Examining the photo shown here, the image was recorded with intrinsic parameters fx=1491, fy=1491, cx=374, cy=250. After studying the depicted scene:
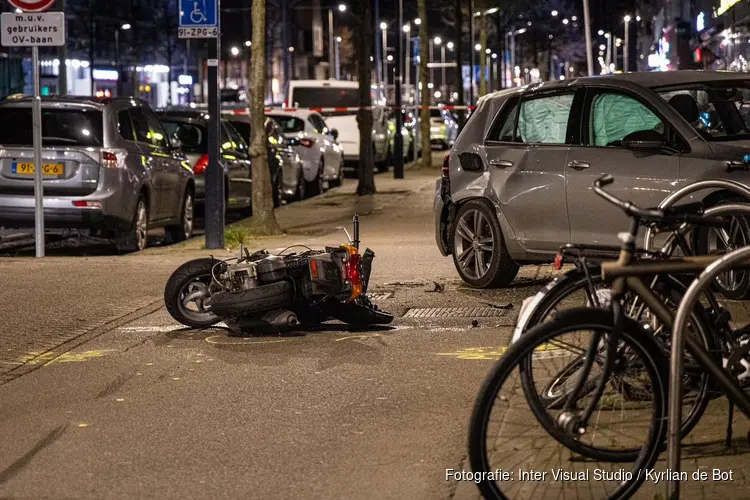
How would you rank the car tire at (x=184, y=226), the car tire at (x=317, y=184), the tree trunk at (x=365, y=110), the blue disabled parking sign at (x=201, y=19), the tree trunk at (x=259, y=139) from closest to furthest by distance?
the blue disabled parking sign at (x=201, y=19)
the tree trunk at (x=259, y=139)
the car tire at (x=184, y=226)
the tree trunk at (x=365, y=110)
the car tire at (x=317, y=184)

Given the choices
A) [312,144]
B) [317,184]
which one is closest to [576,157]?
[312,144]

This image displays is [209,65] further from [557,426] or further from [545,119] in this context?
[557,426]

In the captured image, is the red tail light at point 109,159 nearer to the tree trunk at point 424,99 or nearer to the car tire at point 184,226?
the car tire at point 184,226

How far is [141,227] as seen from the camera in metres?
16.5

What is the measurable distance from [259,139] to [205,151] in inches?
141

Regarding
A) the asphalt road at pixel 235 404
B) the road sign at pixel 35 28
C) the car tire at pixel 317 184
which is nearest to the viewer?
the asphalt road at pixel 235 404

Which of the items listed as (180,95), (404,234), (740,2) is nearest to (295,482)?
(404,234)

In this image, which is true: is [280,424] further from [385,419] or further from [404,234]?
[404,234]

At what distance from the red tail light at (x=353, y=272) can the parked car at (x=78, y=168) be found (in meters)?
6.57

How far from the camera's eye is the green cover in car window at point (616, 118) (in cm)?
1090

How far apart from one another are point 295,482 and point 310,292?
11.6ft

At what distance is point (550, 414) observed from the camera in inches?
216

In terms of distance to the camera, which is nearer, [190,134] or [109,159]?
[109,159]

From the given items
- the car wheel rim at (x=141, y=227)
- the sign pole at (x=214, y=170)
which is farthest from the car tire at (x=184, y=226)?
the sign pole at (x=214, y=170)
